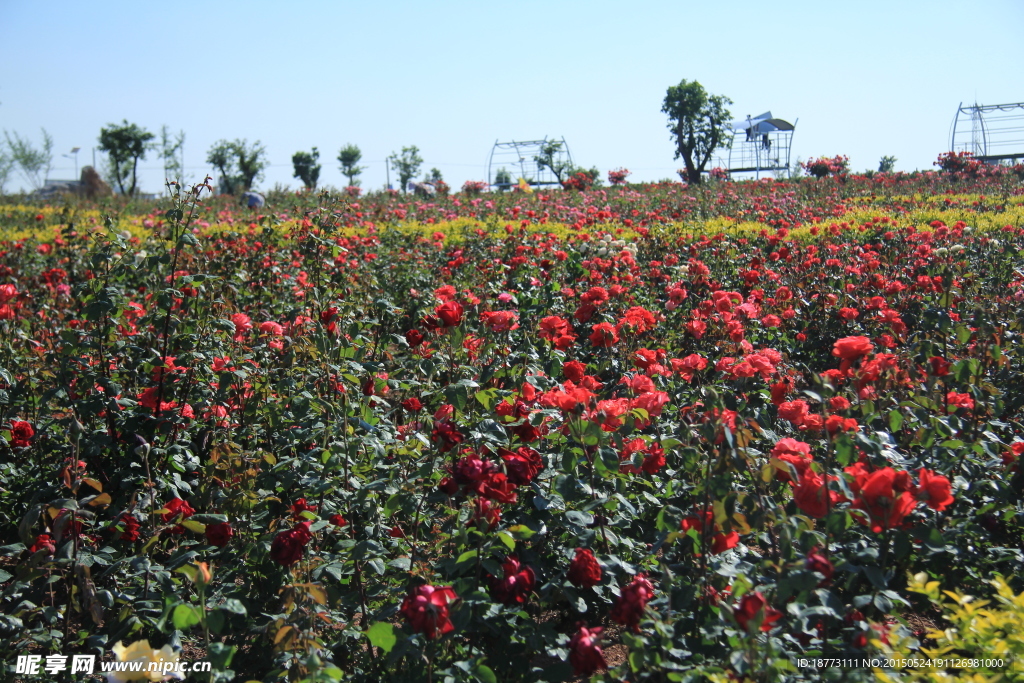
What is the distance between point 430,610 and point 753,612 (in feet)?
2.06

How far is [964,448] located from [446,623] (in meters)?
1.89

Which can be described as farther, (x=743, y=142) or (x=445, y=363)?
(x=743, y=142)

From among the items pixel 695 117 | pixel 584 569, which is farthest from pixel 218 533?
pixel 695 117

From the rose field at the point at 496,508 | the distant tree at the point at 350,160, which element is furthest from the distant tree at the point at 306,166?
the rose field at the point at 496,508

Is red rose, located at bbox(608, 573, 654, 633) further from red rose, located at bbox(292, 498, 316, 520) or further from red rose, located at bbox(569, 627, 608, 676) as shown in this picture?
red rose, located at bbox(292, 498, 316, 520)

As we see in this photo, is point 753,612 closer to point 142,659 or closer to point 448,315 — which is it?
point 142,659

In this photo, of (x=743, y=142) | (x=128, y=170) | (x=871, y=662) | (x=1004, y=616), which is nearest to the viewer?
(x=871, y=662)

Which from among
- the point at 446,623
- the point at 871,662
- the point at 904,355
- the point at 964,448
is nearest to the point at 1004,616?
the point at 871,662

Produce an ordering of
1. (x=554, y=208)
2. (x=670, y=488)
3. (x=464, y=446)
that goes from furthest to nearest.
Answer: (x=554, y=208) → (x=464, y=446) → (x=670, y=488)

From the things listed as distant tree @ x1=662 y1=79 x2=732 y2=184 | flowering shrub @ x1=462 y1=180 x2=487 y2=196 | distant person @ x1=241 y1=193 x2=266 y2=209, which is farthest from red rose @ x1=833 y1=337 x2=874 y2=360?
distant tree @ x1=662 y1=79 x2=732 y2=184

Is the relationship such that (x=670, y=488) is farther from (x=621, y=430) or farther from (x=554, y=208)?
(x=554, y=208)

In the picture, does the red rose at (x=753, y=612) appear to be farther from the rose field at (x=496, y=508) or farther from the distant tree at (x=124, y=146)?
the distant tree at (x=124, y=146)

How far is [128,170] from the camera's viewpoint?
3819 centimetres

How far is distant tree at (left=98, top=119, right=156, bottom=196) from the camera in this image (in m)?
36.7
